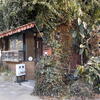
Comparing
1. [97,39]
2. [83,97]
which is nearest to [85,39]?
[97,39]

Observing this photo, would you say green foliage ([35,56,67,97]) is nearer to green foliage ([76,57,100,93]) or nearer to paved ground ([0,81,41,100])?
paved ground ([0,81,41,100])

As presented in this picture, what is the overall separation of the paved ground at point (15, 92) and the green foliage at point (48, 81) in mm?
447

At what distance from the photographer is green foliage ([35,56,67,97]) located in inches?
276

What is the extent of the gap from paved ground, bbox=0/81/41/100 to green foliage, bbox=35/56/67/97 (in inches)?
17.6

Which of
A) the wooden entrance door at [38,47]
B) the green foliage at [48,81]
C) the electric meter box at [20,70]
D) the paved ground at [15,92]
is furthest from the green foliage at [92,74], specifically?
the wooden entrance door at [38,47]

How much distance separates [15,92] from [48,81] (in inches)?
64.9

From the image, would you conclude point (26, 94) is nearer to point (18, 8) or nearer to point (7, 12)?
point (18, 8)

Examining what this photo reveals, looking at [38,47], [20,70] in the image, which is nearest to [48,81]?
[20,70]

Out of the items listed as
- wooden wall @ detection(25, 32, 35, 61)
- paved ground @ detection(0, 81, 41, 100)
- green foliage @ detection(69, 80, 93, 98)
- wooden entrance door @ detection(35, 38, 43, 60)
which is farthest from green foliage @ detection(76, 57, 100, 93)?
wooden wall @ detection(25, 32, 35, 61)

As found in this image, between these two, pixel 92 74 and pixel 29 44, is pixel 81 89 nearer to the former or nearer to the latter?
pixel 92 74

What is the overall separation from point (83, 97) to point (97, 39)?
295cm

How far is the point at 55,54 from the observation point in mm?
8148

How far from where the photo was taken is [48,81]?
23.2 ft

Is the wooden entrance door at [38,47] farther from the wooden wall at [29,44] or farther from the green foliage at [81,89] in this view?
the green foliage at [81,89]
